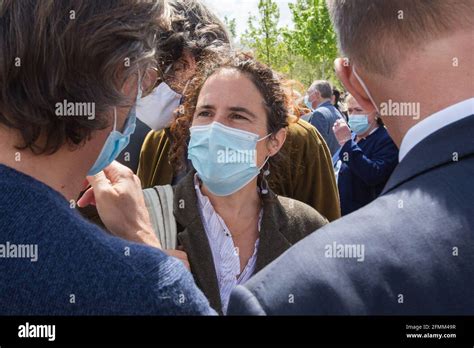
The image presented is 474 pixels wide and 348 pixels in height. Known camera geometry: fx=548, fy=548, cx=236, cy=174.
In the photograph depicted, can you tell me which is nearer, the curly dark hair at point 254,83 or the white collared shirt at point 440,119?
the white collared shirt at point 440,119

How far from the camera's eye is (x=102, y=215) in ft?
6.65

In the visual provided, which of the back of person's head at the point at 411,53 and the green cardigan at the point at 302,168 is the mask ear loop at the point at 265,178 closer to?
the green cardigan at the point at 302,168

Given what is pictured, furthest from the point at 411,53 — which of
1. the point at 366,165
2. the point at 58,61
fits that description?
the point at 366,165

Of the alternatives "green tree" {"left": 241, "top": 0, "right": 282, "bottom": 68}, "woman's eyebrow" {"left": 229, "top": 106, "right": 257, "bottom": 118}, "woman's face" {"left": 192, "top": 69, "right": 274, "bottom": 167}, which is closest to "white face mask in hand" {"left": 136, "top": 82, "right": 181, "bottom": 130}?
"woman's face" {"left": 192, "top": 69, "right": 274, "bottom": 167}

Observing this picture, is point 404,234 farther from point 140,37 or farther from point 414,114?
point 140,37

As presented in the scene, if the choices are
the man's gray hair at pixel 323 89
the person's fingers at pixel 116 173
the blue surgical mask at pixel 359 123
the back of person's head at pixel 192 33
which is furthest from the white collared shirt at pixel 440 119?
the man's gray hair at pixel 323 89

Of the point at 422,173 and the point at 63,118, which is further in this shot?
the point at 63,118

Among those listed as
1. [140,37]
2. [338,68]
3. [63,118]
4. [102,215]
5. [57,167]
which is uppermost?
[140,37]

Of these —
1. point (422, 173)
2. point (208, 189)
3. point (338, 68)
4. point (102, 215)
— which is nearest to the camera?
point (422, 173)

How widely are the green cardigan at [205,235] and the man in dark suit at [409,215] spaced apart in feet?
4.48

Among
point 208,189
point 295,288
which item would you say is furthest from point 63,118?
point 208,189

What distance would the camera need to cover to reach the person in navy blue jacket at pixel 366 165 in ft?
15.2

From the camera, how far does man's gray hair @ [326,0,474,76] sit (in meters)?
1.17

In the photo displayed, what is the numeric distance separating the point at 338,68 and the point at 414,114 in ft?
1.19
